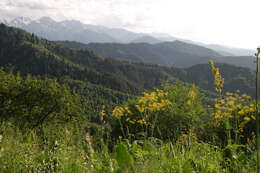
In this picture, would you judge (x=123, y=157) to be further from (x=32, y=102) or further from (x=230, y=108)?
(x=32, y=102)

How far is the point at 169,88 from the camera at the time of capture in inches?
776

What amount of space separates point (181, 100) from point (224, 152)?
14311mm

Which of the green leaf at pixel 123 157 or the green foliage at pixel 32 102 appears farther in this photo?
the green foliage at pixel 32 102

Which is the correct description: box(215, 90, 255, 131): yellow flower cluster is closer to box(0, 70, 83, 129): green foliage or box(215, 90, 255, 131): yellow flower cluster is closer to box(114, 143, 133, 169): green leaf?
box(114, 143, 133, 169): green leaf

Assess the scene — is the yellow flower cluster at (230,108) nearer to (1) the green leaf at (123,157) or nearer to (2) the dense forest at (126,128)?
(2) the dense forest at (126,128)

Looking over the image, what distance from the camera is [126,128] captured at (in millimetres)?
16625

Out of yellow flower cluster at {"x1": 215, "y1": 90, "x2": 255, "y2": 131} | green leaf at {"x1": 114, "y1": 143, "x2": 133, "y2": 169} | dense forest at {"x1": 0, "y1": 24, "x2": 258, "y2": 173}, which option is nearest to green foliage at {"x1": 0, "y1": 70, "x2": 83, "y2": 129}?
dense forest at {"x1": 0, "y1": 24, "x2": 258, "y2": 173}

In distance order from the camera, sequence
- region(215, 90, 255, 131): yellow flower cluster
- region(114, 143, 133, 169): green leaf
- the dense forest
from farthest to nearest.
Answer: region(215, 90, 255, 131): yellow flower cluster < the dense forest < region(114, 143, 133, 169): green leaf

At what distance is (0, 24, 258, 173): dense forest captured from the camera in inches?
90.0

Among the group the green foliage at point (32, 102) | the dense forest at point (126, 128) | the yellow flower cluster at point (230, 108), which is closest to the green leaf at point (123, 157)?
the dense forest at point (126, 128)

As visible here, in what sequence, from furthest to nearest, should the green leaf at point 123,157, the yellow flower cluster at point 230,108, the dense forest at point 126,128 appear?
the yellow flower cluster at point 230,108 → the dense forest at point 126,128 → the green leaf at point 123,157

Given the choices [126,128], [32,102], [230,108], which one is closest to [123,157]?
[230,108]

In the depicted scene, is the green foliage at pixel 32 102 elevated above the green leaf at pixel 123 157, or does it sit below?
below

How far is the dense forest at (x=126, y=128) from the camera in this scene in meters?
2.29
